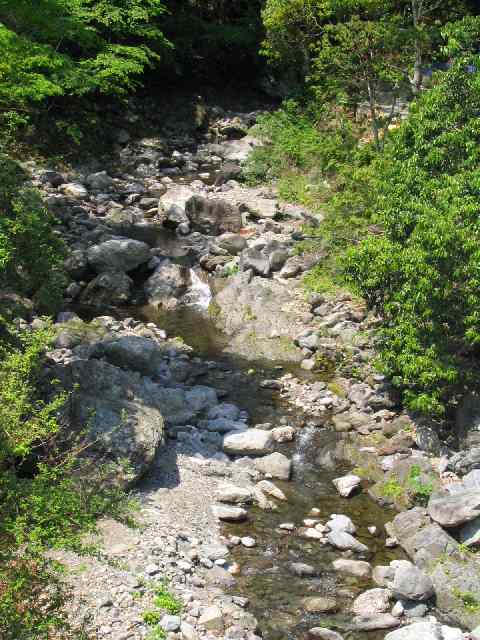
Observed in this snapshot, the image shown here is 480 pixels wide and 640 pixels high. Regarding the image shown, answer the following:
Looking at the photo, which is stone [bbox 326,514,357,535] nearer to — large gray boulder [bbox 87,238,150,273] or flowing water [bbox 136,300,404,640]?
flowing water [bbox 136,300,404,640]

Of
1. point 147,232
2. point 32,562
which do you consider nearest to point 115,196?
point 147,232

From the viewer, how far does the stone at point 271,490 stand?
12438 millimetres

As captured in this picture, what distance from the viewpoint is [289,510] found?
1216cm

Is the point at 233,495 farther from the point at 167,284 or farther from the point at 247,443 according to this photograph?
the point at 167,284

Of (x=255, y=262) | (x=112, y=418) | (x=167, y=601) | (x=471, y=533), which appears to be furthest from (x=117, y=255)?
(x=471, y=533)

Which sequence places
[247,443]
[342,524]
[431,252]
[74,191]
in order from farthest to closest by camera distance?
[74,191] → [247,443] → [431,252] → [342,524]

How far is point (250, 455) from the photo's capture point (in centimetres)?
1375

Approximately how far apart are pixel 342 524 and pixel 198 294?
430 inches

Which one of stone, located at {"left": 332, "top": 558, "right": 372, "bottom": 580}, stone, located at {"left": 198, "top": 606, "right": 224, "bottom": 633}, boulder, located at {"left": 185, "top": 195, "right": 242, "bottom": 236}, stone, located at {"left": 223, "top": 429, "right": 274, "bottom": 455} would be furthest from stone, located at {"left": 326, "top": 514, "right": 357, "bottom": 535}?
boulder, located at {"left": 185, "top": 195, "right": 242, "bottom": 236}

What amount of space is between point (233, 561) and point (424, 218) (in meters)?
6.82

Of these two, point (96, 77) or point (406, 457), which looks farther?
point (96, 77)

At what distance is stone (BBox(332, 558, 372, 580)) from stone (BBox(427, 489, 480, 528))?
1360mm

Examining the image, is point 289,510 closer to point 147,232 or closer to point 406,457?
point 406,457

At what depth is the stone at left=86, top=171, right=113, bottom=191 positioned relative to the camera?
27.9 m
